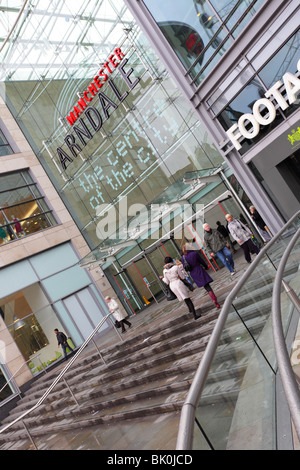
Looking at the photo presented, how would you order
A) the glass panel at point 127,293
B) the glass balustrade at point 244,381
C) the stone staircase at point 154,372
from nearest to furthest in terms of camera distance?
the glass balustrade at point 244,381, the stone staircase at point 154,372, the glass panel at point 127,293

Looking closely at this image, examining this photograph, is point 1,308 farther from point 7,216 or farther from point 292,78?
point 292,78

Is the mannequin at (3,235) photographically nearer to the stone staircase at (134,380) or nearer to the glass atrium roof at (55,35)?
the glass atrium roof at (55,35)

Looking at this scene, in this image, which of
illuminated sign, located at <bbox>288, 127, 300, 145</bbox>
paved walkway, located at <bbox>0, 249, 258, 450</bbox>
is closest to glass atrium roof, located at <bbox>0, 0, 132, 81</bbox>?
illuminated sign, located at <bbox>288, 127, 300, 145</bbox>

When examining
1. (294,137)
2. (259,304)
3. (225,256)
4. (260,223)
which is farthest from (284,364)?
(260,223)

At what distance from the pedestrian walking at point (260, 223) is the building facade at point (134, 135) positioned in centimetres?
74

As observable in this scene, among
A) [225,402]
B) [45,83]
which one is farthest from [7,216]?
[225,402]

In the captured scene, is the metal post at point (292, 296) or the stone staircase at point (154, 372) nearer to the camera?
the stone staircase at point (154, 372)

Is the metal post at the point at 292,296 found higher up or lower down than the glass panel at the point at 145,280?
lower down

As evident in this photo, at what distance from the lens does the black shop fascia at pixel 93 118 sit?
2000cm

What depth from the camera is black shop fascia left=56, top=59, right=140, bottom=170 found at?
2000 centimetres

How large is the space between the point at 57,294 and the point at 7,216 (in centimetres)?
500

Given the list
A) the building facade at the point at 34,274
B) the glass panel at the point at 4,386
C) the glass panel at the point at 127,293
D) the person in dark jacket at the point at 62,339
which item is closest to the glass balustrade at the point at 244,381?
the person in dark jacket at the point at 62,339

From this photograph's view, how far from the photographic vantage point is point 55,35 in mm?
23562

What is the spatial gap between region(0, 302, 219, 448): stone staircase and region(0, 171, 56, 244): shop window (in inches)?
421
